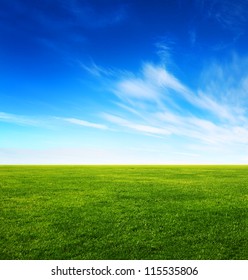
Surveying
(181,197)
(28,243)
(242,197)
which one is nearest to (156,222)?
(28,243)

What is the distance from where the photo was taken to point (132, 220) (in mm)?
16203

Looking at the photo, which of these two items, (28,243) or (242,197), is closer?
(28,243)

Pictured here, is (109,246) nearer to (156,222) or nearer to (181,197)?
(156,222)

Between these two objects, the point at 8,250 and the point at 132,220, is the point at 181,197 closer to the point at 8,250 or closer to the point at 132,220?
the point at 132,220

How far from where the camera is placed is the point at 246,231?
47.6 ft

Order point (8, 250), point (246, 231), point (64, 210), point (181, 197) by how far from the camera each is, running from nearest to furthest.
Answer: point (8, 250) → point (246, 231) → point (64, 210) → point (181, 197)

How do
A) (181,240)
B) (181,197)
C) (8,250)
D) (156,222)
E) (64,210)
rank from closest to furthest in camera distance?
(8,250) < (181,240) < (156,222) < (64,210) < (181,197)

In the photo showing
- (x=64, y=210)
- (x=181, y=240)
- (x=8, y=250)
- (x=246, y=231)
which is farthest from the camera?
(x=64, y=210)

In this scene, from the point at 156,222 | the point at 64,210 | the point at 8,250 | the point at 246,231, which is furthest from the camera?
the point at 64,210
